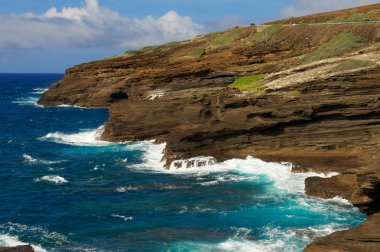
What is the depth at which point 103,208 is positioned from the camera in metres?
38.2

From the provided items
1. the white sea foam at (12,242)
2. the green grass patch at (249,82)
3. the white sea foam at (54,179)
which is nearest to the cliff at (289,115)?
the green grass patch at (249,82)

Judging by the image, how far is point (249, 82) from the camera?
199 ft

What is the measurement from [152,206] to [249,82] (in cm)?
2667

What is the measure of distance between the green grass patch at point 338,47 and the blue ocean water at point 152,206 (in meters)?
22.4

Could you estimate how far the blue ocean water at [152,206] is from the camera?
31.3m

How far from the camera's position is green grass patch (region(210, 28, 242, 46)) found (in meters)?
102

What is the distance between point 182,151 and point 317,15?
70.7 meters

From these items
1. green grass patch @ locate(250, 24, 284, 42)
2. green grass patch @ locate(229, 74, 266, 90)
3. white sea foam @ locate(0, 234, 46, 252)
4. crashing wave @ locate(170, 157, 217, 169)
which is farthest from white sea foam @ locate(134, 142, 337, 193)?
green grass patch @ locate(250, 24, 284, 42)

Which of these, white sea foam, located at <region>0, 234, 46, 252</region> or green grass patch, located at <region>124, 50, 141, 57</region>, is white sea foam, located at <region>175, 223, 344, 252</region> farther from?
green grass patch, located at <region>124, 50, 141, 57</region>

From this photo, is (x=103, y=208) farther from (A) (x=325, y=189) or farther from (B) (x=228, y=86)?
(B) (x=228, y=86)

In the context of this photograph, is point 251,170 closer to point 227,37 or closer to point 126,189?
point 126,189

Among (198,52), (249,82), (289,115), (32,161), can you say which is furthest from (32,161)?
(198,52)

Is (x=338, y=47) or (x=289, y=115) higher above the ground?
(x=338, y=47)

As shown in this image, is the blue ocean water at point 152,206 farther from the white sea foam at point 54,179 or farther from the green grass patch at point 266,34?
the green grass patch at point 266,34
